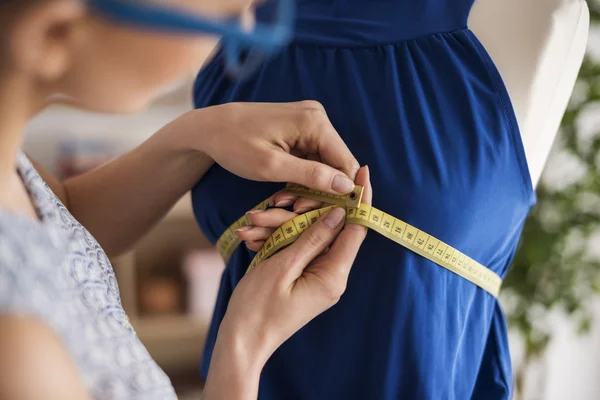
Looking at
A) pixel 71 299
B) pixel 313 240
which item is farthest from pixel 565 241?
pixel 71 299

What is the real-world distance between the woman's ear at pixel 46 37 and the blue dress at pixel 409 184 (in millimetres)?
539

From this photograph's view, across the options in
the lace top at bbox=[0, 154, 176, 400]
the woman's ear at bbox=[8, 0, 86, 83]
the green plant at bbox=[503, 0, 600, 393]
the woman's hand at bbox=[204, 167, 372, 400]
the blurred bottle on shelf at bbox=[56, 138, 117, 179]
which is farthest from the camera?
A: the blurred bottle on shelf at bbox=[56, 138, 117, 179]

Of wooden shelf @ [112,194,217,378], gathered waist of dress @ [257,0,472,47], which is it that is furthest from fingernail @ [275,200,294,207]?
wooden shelf @ [112,194,217,378]

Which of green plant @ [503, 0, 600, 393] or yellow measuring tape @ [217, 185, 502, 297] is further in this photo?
green plant @ [503, 0, 600, 393]

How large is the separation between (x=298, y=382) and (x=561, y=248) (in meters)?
1.80

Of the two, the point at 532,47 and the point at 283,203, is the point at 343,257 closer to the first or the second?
the point at 283,203

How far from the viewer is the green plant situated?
2.47m

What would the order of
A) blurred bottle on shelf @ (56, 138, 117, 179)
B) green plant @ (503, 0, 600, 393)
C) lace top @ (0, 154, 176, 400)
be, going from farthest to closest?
blurred bottle on shelf @ (56, 138, 117, 179) < green plant @ (503, 0, 600, 393) < lace top @ (0, 154, 176, 400)

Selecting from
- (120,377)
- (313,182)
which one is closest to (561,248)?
(313,182)

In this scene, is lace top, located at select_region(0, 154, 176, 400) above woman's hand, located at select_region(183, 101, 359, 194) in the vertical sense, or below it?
below

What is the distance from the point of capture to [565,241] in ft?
8.34

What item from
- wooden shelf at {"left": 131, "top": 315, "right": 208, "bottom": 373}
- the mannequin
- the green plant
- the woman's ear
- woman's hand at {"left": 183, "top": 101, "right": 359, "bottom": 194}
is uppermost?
the mannequin

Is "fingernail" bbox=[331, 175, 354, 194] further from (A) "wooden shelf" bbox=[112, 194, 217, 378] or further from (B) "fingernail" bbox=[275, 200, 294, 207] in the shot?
(A) "wooden shelf" bbox=[112, 194, 217, 378]

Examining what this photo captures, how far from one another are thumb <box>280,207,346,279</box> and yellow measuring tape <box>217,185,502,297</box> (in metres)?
0.02
